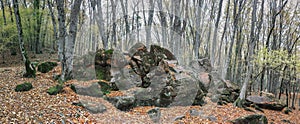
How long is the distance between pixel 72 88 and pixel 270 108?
414 inches

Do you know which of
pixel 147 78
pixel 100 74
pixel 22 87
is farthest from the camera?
pixel 100 74

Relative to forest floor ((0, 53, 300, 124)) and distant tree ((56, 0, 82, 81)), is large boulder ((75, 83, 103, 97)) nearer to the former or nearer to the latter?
forest floor ((0, 53, 300, 124))

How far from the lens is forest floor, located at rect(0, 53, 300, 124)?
15.8 feet

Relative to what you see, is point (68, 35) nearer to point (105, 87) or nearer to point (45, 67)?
point (105, 87)

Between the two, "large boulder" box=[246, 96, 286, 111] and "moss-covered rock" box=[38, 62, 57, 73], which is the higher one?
"moss-covered rock" box=[38, 62, 57, 73]

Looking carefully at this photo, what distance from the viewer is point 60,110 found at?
17.9 feet

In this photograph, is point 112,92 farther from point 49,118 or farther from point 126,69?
point 49,118

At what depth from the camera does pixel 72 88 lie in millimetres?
7234

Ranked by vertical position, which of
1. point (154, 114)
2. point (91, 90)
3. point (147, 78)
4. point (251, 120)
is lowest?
point (251, 120)

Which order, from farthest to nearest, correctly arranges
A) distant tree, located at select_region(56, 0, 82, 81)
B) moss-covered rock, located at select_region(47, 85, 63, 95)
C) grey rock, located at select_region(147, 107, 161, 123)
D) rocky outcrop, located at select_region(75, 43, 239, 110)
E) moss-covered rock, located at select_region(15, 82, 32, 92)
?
1. rocky outcrop, located at select_region(75, 43, 239, 110)
2. distant tree, located at select_region(56, 0, 82, 81)
3. grey rock, located at select_region(147, 107, 161, 123)
4. moss-covered rock, located at select_region(47, 85, 63, 95)
5. moss-covered rock, located at select_region(15, 82, 32, 92)

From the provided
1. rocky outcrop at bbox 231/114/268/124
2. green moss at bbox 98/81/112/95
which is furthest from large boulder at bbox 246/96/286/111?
green moss at bbox 98/81/112/95

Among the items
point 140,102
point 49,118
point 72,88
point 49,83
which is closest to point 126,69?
point 140,102

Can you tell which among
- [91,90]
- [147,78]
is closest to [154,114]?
[147,78]

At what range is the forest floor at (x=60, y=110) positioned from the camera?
190 inches
